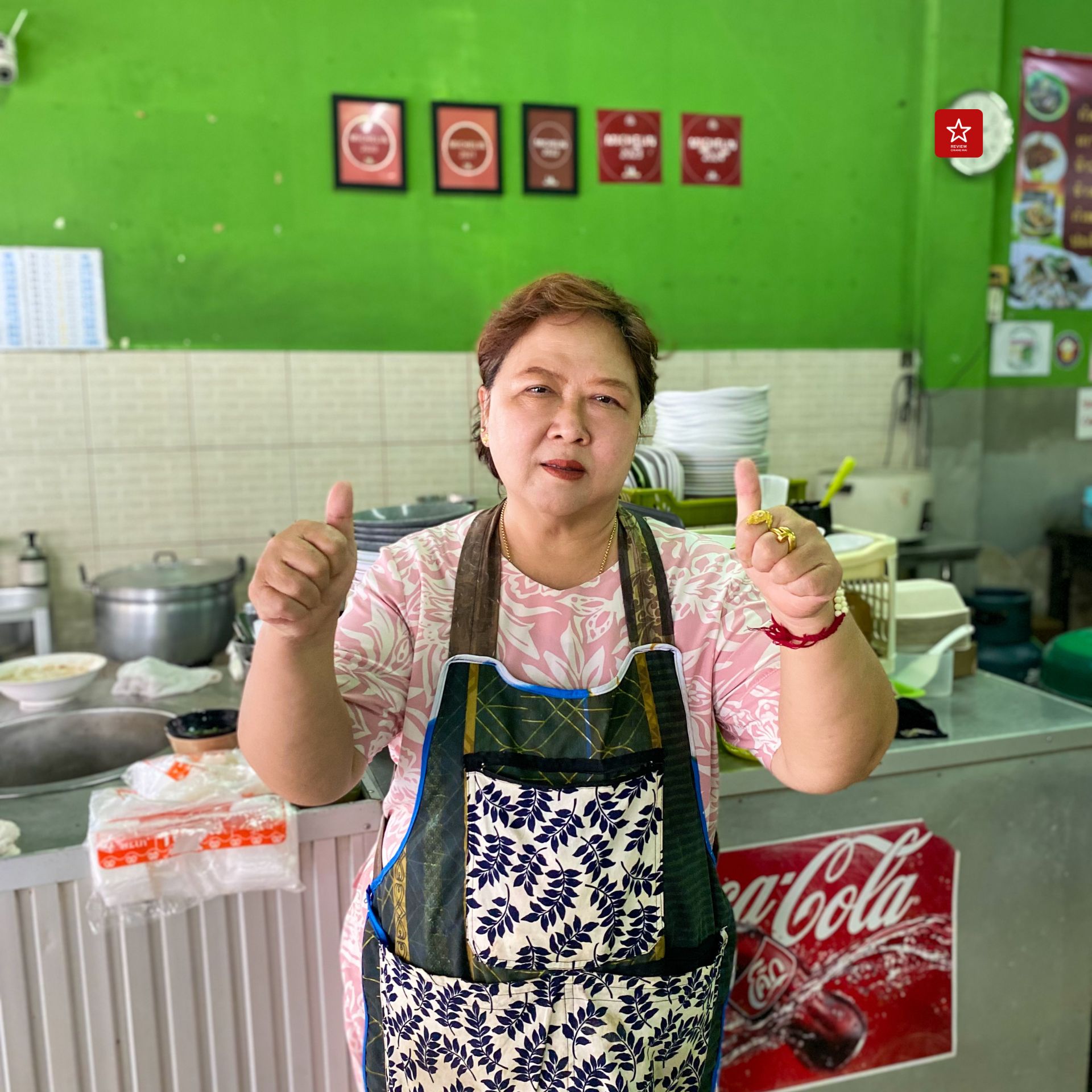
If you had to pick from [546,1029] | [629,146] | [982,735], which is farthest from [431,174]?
[546,1029]

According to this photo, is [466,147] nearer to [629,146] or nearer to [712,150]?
[629,146]

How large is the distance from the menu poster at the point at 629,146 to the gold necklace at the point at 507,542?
109 inches

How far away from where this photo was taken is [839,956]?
5.95 ft

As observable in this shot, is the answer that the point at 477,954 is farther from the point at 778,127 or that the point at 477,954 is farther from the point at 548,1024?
the point at 778,127

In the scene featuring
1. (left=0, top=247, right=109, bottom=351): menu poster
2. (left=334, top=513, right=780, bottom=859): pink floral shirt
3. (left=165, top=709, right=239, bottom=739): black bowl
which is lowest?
(left=165, top=709, right=239, bottom=739): black bowl

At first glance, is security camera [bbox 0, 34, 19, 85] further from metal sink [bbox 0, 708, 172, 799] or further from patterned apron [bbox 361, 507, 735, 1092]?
patterned apron [bbox 361, 507, 735, 1092]

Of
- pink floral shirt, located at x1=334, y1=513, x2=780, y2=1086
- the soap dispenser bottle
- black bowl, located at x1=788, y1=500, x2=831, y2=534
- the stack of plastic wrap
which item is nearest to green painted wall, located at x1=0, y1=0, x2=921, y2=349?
the soap dispenser bottle

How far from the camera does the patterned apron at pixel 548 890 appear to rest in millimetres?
1104

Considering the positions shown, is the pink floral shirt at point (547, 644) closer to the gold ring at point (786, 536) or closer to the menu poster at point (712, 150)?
the gold ring at point (786, 536)

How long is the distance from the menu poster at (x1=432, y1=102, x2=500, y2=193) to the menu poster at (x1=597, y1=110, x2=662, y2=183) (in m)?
0.43

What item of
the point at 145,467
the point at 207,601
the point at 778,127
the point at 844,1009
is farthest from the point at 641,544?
the point at 778,127

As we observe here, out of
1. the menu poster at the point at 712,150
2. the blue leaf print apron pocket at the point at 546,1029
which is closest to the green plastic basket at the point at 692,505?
the blue leaf print apron pocket at the point at 546,1029

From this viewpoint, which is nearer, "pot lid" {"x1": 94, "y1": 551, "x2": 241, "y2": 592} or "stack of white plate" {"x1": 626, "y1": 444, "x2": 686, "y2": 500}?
"stack of white plate" {"x1": 626, "y1": 444, "x2": 686, "y2": 500}

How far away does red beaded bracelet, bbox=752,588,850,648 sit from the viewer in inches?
38.9
